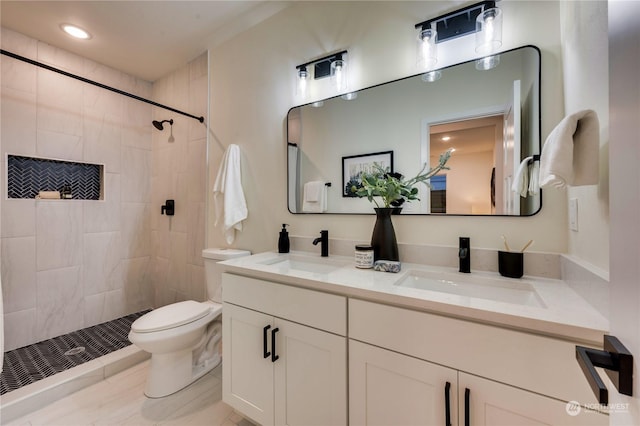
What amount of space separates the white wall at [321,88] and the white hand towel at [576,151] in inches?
15.3

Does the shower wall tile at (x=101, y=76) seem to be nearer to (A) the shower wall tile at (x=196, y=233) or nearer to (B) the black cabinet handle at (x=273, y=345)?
(A) the shower wall tile at (x=196, y=233)

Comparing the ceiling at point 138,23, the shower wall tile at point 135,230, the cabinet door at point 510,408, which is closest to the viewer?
the cabinet door at point 510,408

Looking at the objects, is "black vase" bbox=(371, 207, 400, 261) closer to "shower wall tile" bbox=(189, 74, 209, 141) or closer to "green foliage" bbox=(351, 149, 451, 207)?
"green foliage" bbox=(351, 149, 451, 207)

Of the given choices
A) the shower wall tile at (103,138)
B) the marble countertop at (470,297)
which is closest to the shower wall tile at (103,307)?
the shower wall tile at (103,138)

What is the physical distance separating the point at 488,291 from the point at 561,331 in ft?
1.27

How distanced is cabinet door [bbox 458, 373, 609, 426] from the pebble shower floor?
7.86 ft

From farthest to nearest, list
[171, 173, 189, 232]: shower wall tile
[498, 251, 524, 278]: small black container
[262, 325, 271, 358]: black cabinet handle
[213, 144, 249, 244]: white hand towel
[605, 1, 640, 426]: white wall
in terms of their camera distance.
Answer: [171, 173, 189, 232]: shower wall tile → [213, 144, 249, 244]: white hand towel → [262, 325, 271, 358]: black cabinet handle → [498, 251, 524, 278]: small black container → [605, 1, 640, 426]: white wall

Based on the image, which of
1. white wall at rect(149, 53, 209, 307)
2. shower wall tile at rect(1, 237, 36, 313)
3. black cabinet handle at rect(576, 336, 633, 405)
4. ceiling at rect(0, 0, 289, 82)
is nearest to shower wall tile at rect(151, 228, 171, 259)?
white wall at rect(149, 53, 209, 307)

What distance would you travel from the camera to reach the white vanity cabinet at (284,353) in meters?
1.00

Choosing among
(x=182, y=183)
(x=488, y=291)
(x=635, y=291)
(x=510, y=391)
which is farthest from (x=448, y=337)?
(x=182, y=183)

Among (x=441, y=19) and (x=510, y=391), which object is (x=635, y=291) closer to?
(x=510, y=391)

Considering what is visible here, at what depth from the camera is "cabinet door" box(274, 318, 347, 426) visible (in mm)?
985

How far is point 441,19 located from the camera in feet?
4.06

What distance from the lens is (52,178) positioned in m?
2.21
